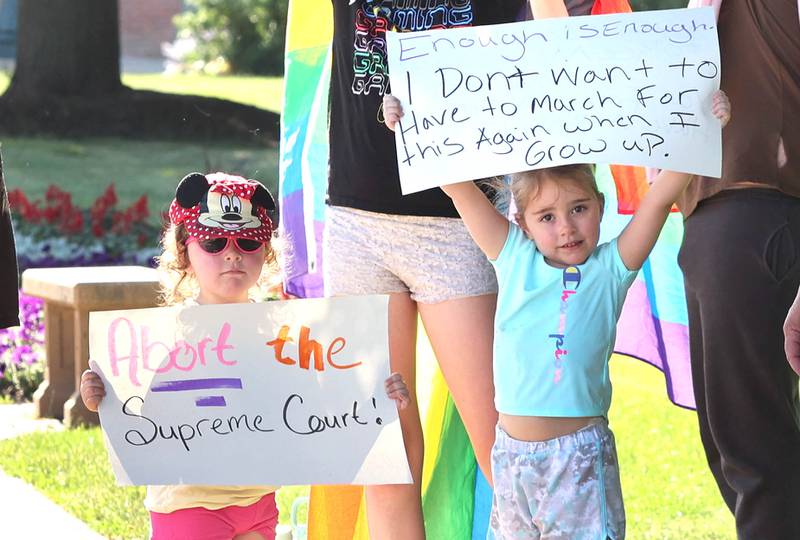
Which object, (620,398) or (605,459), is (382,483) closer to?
(605,459)

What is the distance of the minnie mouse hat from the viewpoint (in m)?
3.60

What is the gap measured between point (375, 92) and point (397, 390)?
0.78 m

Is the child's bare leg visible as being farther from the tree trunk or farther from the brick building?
the brick building

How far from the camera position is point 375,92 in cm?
349

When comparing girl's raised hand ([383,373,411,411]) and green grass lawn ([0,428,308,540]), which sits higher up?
girl's raised hand ([383,373,411,411])

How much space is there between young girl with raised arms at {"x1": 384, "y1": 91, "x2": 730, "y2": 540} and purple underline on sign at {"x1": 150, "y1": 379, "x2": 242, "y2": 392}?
2.30 ft

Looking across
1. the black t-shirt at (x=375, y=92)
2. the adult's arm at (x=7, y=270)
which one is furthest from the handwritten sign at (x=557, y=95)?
the adult's arm at (x=7, y=270)

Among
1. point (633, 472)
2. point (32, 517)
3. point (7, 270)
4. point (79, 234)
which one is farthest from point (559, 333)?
point (79, 234)

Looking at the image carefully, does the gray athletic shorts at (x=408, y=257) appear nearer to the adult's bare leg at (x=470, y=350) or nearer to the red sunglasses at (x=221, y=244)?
the adult's bare leg at (x=470, y=350)

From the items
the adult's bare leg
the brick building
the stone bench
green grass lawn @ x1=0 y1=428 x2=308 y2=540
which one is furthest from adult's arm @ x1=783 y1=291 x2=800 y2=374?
the brick building

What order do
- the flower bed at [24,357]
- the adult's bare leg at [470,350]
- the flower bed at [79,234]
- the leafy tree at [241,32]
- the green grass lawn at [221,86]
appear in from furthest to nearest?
1. the leafy tree at [241,32]
2. the green grass lawn at [221,86]
3. the flower bed at [79,234]
4. the flower bed at [24,357]
5. the adult's bare leg at [470,350]

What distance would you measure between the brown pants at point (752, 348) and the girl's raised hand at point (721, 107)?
0.41 m

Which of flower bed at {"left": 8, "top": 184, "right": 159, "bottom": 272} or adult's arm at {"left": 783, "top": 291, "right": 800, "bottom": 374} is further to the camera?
flower bed at {"left": 8, "top": 184, "right": 159, "bottom": 272}

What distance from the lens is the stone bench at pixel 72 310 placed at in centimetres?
677
